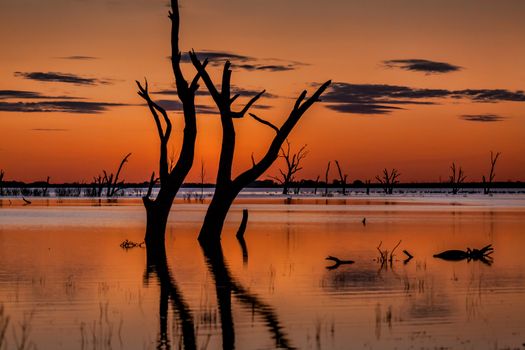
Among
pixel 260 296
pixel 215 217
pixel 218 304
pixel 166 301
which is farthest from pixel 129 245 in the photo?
pixel 218 304

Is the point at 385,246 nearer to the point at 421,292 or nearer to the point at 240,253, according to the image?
the point at 240,253

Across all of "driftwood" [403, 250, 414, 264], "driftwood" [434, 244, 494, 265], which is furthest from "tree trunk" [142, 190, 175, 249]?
"driftwood" [434, 244, 494, 265]

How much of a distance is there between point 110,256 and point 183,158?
4004mm

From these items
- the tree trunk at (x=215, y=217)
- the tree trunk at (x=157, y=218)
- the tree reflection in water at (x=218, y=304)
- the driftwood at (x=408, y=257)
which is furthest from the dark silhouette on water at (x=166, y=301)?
the driftwood at (x=408, y=257)

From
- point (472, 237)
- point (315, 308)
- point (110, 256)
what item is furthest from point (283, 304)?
point (472, 237)

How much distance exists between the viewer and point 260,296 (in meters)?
17.3

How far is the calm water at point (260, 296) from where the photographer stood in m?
13.0

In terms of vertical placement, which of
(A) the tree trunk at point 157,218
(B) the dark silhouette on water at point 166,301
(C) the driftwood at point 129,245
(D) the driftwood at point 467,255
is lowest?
(B) the dark silhouette on water at point 166,301

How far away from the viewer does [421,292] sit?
59.2 feet

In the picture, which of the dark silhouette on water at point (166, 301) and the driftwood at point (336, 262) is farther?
the driftwood at point (336, 262)

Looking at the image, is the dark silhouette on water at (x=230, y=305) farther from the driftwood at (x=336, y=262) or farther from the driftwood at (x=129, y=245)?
the driftwood at (x=129, y=245)

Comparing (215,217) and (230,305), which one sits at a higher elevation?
(215,217)

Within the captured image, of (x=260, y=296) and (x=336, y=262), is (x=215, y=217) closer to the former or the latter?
(x=336, y=262)

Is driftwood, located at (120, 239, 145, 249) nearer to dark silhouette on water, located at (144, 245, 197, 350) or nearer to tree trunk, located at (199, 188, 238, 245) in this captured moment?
tree trunk, located at (199, 188, 238, 245)
